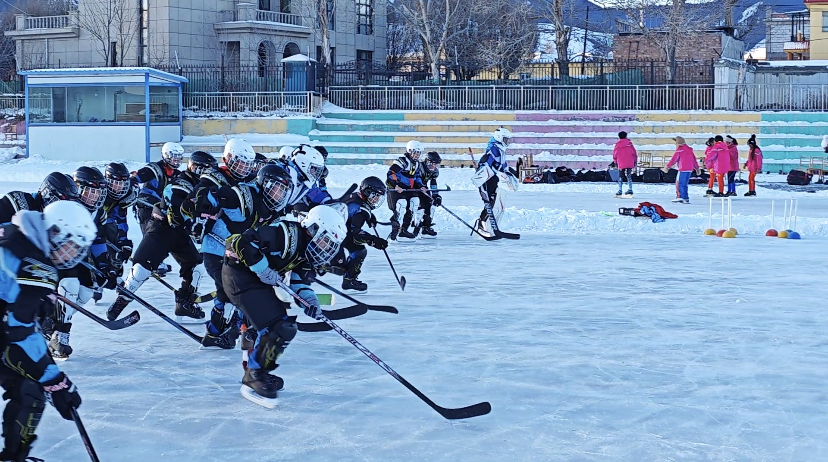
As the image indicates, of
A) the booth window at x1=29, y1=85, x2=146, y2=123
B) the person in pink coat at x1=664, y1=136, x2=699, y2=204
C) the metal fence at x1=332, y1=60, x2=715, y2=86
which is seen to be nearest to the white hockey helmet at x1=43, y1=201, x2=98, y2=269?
the person in pink coat at x1=664, y1=136, x2=699, y2=204

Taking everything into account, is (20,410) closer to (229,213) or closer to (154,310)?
(154,310)

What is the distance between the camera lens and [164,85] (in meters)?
28.6

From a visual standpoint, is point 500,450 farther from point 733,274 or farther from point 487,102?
point 487,102

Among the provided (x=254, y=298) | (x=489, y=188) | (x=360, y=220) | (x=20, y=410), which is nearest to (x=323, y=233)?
(x=254, y=298)

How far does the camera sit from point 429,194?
13.0 metres

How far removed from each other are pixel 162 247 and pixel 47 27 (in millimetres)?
35059

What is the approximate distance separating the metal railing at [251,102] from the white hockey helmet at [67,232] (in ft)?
84.7

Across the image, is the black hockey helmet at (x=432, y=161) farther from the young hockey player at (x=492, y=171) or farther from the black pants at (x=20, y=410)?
the black pants at (x=20, y=410)

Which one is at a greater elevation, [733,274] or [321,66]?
[321,66]

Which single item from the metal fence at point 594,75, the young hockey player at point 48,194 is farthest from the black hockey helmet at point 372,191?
the metal fence at point 594,75

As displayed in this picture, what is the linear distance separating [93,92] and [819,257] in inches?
853

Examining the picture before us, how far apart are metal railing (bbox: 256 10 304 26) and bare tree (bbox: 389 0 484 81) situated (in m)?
4.27

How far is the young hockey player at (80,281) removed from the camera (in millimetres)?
6352

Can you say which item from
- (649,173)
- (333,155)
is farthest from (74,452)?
(333,155)
